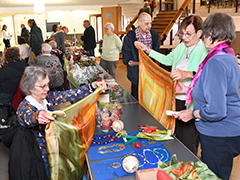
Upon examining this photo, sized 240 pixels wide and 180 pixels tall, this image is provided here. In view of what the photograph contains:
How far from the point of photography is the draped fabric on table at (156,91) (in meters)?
2.23

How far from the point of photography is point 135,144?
1.80 metres

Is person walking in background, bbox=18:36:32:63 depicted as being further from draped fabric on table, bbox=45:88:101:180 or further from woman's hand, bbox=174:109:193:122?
woman's hand, bbox=174:109:193:122

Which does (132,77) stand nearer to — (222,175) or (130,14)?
(222,175)

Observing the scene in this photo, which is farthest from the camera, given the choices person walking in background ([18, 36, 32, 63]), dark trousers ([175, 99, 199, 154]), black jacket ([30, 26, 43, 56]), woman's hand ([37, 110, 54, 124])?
black jacket ([30, 26, 43, 56])

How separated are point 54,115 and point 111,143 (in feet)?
1.74

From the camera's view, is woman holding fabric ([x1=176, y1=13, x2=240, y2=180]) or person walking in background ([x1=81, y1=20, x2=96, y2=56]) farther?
person walking in background ([x1=81, y1=20, x2=96, y2=56])

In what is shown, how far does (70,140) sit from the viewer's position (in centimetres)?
176

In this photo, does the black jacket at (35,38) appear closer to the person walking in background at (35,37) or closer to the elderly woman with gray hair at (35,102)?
the person walking in background at (35,37)

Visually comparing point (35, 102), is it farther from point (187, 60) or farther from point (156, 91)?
point (187, 60)

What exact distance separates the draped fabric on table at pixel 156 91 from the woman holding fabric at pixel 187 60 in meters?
0.17

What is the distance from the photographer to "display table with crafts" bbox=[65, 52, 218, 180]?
48.5 inches

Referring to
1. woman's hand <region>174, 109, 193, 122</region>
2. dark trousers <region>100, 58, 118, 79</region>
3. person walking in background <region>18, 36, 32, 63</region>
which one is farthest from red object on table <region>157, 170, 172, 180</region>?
person walking in background <region>18, 36, 32, 63</region>

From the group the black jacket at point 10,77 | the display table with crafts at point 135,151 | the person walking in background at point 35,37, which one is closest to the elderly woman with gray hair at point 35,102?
the display table with crafts at point 135,151

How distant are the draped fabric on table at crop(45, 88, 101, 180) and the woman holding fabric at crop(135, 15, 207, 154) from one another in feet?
2.82
